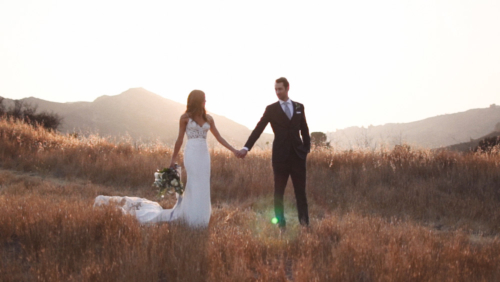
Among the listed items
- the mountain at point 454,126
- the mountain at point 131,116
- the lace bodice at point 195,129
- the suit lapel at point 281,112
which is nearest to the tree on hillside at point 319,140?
the suit lapel at point 281,112

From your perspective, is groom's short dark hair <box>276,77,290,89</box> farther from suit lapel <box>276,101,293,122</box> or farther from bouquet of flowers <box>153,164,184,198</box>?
bouquet of flowers <box>153,164,184,198</box>

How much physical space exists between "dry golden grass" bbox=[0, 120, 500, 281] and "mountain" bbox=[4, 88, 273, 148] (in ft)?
243

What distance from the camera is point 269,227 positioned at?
20.3 feet

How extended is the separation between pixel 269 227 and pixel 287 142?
1568mm

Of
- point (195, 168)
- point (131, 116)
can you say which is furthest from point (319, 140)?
point (131, 116)

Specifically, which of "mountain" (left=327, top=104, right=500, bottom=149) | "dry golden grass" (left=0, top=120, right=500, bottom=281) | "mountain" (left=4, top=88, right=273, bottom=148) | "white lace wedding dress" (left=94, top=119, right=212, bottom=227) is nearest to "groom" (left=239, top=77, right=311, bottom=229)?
"dry golden grass" (left=0, top=120, right=500, bottom=281)

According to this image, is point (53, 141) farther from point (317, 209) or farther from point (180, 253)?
point (180, 253)

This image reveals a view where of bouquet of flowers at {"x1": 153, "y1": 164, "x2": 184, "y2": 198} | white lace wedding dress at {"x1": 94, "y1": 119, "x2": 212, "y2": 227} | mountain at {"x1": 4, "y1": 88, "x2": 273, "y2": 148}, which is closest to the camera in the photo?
white lace wedding dress at {"x1": 94, "y1": 119, "x2": 212, "y2": 227}

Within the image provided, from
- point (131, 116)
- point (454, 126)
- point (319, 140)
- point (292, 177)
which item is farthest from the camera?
point (131, 116)

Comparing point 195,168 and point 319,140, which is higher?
point 319,140

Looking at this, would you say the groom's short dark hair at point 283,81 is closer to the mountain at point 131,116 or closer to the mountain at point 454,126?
the mountain at point 454,126

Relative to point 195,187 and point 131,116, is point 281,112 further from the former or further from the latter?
point 131,116

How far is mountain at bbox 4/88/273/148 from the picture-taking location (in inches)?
3652

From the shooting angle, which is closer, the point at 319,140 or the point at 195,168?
the point at 195,168
